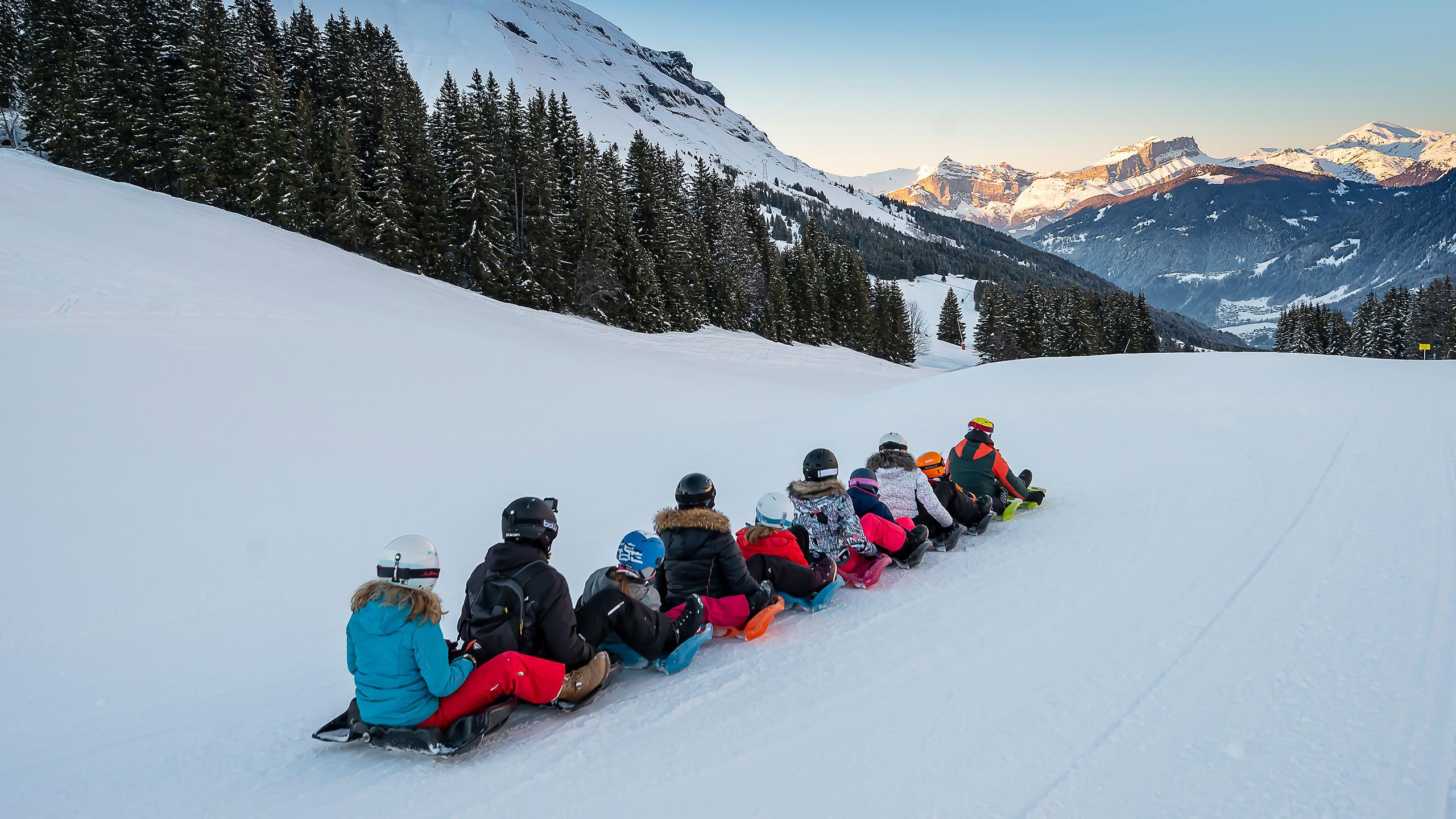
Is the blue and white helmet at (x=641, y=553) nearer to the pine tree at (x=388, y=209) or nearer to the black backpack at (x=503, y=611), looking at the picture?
the black backpack at (x=503, y=611)

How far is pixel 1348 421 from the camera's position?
12633mm

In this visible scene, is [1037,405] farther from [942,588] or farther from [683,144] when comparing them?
[683,144]

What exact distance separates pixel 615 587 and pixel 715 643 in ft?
3.92

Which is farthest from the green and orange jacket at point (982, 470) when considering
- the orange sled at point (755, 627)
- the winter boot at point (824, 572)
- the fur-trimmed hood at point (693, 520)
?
the fur-trimmed hood at point (693, 520)

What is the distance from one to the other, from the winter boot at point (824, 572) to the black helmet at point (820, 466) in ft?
2.60

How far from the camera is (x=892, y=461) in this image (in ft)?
24.6

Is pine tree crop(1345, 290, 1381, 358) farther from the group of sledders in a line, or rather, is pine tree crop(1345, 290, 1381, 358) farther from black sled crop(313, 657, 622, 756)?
black sled crop(313, 657, 622, 756)

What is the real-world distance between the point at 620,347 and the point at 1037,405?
18.6 m

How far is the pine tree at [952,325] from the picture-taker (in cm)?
8562

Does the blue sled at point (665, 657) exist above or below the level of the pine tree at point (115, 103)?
below

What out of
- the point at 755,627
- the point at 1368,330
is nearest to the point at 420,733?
the point at 755,627

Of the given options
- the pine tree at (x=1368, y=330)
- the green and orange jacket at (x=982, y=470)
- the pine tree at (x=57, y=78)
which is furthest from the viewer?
the pine tree at (x=1368, y=330)

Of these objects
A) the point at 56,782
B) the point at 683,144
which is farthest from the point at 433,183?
the point at 683,144

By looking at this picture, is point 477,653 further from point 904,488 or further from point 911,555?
point 904,488
